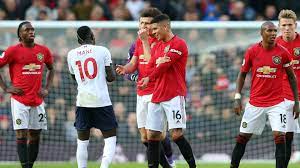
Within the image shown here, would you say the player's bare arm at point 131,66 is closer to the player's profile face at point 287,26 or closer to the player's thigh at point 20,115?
the player's thigh at point 20,115

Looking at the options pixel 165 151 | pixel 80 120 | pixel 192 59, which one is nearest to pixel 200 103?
pixel 192 59

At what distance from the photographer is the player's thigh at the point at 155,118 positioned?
14023 millimetres

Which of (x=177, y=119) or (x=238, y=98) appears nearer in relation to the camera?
(x=177, y=119)

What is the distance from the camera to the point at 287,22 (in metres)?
15.0

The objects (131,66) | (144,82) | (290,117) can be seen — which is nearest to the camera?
(144,82)

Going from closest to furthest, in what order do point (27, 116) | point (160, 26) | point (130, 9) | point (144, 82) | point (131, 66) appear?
point (144, 82), point (160, 26), point (131, 66), point (27, 116), point (130, 9)

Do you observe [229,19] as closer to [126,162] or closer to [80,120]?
[126,162]

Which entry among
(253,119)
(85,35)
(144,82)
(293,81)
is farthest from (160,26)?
(293,81)

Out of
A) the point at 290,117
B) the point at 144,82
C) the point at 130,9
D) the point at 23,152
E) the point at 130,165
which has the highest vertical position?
the point at 130,9

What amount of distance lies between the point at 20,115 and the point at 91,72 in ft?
5.54

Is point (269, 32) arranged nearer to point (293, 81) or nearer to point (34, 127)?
point (293, 81)

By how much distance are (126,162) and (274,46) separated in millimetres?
5332

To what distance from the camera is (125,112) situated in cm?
1948

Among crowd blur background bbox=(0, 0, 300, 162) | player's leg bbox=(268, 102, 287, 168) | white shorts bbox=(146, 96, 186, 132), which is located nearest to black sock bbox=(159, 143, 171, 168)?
white shorts bbox=(146, 96, 186, 132)
